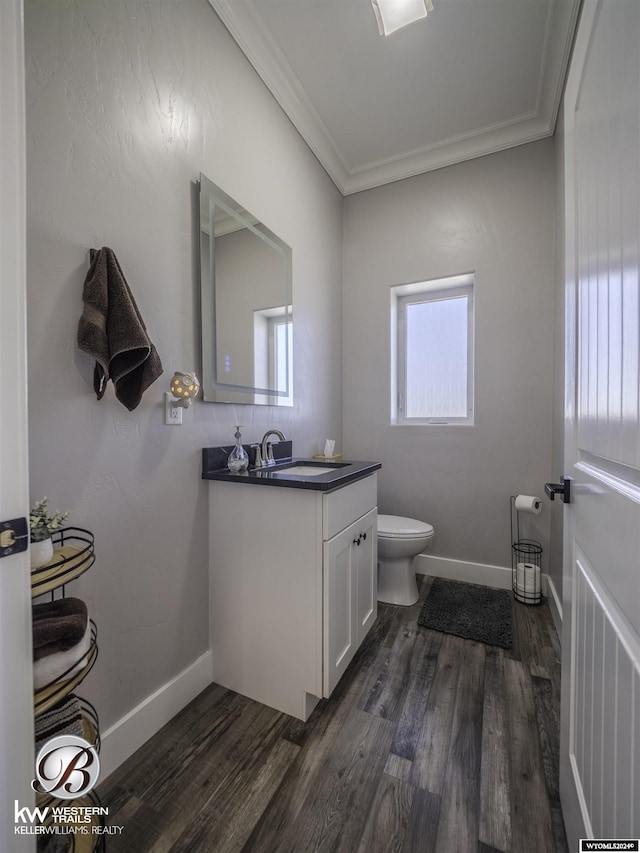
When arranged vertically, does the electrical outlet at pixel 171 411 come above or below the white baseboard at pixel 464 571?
above

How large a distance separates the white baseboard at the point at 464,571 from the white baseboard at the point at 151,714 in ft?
4.84

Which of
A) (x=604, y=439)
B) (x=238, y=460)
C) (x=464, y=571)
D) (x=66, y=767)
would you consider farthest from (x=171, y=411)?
(x=464, y=571)

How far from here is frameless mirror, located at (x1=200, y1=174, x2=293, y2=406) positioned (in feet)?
4.82

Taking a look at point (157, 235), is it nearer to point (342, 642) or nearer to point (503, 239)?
point (342, 642)

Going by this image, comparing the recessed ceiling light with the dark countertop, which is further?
the recessed ceiling light

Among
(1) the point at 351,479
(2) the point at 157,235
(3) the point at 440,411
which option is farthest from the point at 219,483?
(3) the point at 440,411

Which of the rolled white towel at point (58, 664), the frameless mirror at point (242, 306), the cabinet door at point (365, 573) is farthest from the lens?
the cabinet door at point (365, 573)

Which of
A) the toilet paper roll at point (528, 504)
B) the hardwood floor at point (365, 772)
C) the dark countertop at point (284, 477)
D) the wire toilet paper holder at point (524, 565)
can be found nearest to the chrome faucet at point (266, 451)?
the dark countertop at point (284, 477)

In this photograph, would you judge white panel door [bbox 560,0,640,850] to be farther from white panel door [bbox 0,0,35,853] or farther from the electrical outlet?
the electrical outlet

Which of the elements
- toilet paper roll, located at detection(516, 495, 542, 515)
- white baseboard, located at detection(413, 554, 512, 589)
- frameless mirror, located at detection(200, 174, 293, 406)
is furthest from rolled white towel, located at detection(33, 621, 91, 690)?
toilet paper roll, located at detection(516, 495, 542, 515)

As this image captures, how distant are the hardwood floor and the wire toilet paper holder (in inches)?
22.9

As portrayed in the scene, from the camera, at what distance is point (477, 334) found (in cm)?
236

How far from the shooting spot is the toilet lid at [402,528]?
202 centimetres

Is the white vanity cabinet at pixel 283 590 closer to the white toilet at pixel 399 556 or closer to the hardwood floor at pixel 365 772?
the hardwood floor at pixel 365 772
